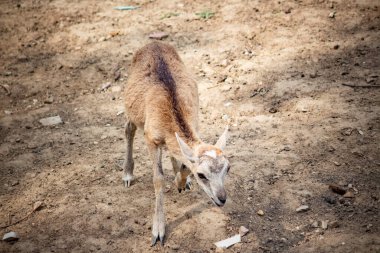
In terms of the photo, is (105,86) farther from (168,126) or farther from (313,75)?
(313,75)

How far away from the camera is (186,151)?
4750mm

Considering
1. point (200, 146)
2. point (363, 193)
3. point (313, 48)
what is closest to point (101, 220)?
point (200, 146)

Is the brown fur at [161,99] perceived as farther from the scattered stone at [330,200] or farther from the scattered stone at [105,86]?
the scattered stone at [105,86]

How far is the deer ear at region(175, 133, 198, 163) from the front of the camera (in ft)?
15.5

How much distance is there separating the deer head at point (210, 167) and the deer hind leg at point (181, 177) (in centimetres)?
65

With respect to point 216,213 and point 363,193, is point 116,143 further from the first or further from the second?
point 363,193

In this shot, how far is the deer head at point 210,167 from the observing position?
4523 millimetres

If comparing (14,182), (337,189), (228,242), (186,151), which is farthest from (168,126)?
(14,182)

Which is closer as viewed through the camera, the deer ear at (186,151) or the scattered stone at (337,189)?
the deer ear at (186,151)

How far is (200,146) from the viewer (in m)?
4.81

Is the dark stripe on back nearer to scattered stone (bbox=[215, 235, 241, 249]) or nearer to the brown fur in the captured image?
the brown fur

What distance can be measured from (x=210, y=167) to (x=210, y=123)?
289 cm

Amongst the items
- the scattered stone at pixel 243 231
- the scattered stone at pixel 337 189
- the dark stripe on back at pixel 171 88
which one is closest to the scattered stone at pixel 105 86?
the dark stripe on back at pixel 171 88

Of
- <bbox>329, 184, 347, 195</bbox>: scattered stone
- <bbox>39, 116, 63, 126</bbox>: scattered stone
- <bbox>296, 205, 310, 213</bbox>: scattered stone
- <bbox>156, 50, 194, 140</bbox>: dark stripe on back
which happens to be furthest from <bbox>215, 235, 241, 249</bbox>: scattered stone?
<bbox>39, 116, 63, 126</bbox>: scattered stone
